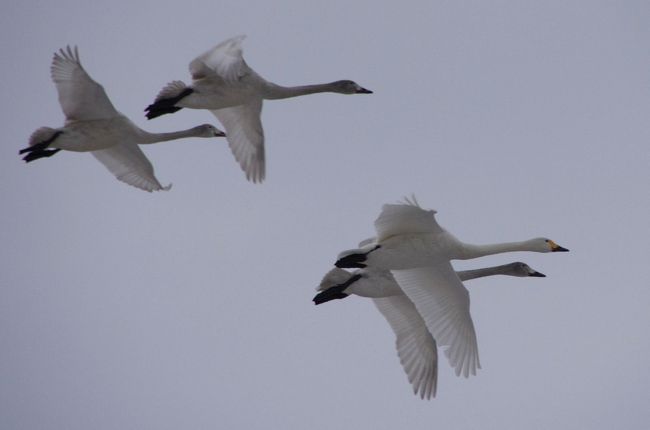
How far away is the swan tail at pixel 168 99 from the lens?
2758 cm

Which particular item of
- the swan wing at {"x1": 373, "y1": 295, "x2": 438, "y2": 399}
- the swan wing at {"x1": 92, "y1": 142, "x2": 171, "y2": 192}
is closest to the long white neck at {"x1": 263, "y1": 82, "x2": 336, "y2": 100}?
the swan wing at {"x1": 92, "y1": 142, "x2": 171, "y2": 192}

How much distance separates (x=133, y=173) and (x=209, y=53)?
364 cm

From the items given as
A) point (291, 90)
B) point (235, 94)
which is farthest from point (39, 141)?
point (291, 90)

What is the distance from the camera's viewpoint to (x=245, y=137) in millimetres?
30438

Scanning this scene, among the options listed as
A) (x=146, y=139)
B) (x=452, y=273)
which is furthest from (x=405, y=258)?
(x=146, y=139)

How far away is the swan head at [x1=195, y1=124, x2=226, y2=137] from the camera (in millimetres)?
30500

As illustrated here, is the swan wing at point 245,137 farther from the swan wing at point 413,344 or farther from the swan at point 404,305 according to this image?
the swan wing at point 413,344

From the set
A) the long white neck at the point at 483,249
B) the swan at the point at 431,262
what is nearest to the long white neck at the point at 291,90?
the swan at the point at 431,262

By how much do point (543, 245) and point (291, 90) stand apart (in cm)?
526

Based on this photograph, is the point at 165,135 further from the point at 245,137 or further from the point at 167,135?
the point at 245,137

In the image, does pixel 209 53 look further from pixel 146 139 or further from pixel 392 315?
pixel 392 315

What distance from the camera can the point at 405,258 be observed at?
26297mm

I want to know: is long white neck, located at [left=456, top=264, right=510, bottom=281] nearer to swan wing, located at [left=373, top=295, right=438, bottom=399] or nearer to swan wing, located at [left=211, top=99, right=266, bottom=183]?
swan wing, located at [left=373, top=295, right=438, bottom=399]

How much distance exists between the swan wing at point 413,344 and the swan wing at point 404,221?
375 cm
